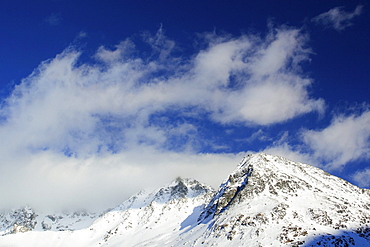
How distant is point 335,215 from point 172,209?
117 m

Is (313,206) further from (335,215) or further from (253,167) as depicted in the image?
(253,167)

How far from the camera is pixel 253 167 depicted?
→ 104 meters

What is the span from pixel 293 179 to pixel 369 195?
24.8 meters

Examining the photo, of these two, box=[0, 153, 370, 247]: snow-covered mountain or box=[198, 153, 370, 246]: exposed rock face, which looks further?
box=[198, 153, 370, 246]: exposed rock face

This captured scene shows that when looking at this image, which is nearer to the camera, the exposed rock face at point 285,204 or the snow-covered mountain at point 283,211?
the snow-covered mountain at point 283,211

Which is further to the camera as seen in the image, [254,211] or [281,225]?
[254,211]

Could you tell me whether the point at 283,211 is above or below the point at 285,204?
below

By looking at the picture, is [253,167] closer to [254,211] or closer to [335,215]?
[254,211]

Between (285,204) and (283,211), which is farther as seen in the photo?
(285,204)

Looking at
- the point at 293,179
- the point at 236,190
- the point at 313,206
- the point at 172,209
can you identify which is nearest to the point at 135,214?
the point at 172,209

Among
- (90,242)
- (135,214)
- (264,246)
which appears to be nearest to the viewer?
(264,246)

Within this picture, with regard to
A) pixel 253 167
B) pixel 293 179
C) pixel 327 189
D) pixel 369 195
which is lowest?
pixel 369 195

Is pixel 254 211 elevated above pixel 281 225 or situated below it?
above

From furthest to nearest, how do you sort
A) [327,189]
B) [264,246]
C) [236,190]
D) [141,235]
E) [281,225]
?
[141,235] < [236,190] < [327,189] < [281,225] < [264,246]
